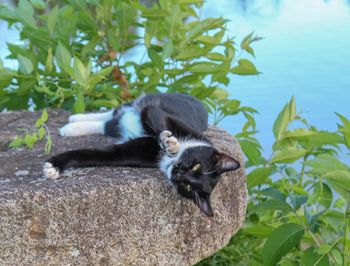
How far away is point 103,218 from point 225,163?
1.22 feet

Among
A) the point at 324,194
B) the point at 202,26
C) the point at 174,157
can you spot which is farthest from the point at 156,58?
the point at 324,194

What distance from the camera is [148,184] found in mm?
1679

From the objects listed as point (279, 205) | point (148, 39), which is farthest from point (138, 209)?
point (148, 39)

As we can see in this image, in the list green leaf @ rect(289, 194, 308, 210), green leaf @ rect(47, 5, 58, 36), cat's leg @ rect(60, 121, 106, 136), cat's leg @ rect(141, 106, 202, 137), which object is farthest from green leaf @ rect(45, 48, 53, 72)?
green leaf @ rect(289, 194, 308, 210)

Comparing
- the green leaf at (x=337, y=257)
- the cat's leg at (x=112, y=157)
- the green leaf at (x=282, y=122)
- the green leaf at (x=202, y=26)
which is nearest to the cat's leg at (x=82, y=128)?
the cat's leg at (x=112, y=157)

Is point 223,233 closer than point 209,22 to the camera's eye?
Yes

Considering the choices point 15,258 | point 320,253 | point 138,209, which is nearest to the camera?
point 15,258

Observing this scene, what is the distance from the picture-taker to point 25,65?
8.18 ft

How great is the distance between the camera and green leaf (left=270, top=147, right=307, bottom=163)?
7.29ft

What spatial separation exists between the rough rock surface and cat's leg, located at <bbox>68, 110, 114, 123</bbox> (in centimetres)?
36

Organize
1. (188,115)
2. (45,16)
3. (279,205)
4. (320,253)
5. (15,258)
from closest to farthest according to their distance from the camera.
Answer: (15,258) < (320,253) < (279,205) < (188,115) < (45,16)

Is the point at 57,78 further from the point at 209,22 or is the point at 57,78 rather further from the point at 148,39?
the point at 209,22

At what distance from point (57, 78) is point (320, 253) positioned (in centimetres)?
140

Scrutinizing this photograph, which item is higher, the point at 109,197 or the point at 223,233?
the point at 109,197
